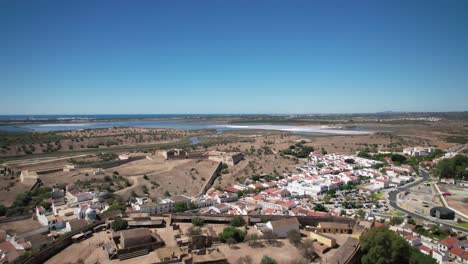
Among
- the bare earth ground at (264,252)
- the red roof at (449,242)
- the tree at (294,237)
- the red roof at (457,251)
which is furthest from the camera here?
the red roof at (449,242)

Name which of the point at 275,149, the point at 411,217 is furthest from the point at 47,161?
the point at 411,217

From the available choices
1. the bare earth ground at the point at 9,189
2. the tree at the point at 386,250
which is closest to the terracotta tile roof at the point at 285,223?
the tree at the point at 386,250

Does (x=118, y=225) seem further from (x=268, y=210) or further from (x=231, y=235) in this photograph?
(x=268, y=210)

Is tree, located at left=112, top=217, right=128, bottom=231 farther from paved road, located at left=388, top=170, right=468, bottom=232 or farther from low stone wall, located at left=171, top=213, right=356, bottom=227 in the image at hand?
paved road, located at left=388, top=170, right=468, bottom=232

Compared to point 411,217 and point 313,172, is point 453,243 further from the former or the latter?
point 313,172

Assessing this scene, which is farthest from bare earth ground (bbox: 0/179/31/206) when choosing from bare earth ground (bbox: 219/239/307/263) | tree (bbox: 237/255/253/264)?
tree (bbox: 237/255/253/264)

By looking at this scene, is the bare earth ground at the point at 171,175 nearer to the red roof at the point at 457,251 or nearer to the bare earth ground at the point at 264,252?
the bare earth ground at the point at 264,252

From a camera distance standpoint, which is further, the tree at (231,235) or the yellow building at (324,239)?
the tree at (231,235)

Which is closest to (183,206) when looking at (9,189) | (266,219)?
(266,219)
